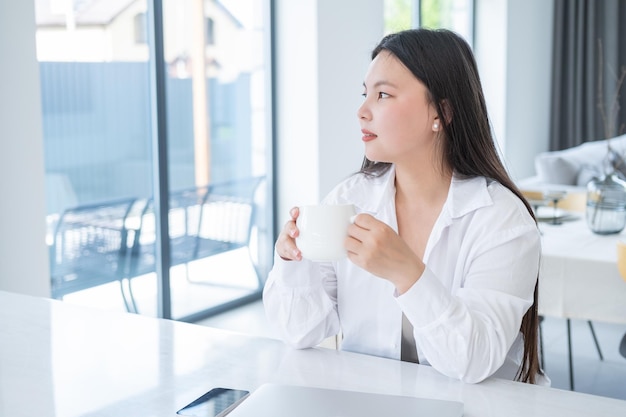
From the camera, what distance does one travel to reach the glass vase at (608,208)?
116 inches

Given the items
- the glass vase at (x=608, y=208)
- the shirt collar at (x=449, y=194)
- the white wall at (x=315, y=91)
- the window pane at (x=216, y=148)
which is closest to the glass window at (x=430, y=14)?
the white wall at (x=315, y=91)

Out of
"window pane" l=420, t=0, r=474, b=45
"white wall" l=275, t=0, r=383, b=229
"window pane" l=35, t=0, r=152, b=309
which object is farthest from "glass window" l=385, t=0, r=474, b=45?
"window pane" l=35, t=0, r=152, b=309

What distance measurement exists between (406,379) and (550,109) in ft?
23.4

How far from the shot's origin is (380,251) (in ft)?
3.67

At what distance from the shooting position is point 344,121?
4.66 meters

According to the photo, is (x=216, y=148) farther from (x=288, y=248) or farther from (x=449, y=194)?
Result: (x=288, y=248)

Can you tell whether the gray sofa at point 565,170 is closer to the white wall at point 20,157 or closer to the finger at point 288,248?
the white wall at point 20,157

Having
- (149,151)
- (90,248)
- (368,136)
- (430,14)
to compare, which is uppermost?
(430,14)

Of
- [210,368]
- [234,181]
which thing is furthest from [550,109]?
[210,368]

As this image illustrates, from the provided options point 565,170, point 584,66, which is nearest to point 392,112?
point 565,170

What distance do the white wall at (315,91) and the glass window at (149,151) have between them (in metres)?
0.11

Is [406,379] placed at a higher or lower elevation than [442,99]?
lower

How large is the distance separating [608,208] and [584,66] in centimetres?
507

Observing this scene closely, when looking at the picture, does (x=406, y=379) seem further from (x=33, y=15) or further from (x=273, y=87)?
(x=273, y=87)
